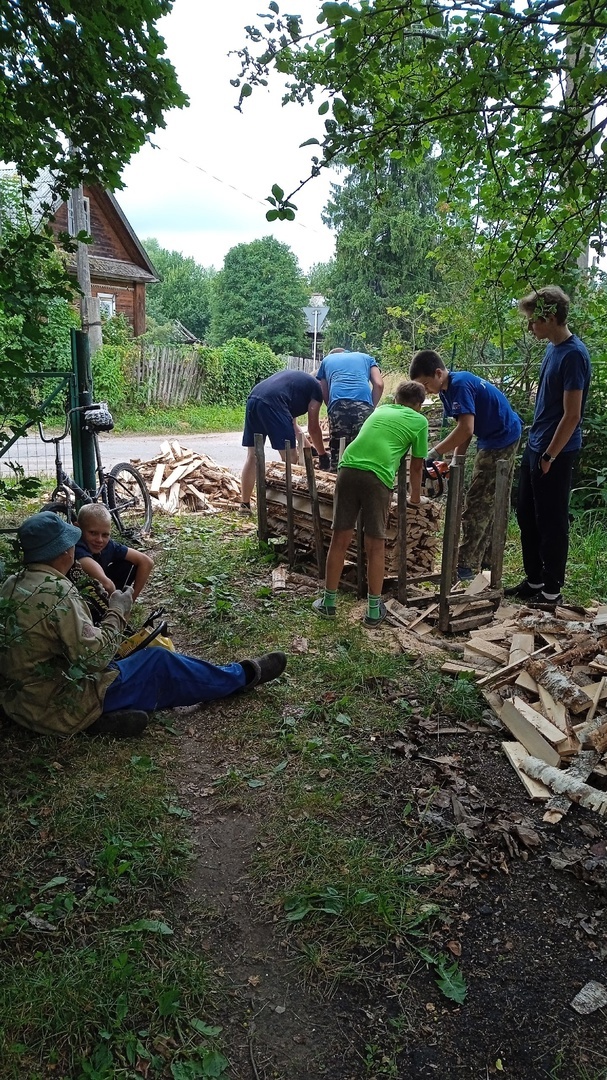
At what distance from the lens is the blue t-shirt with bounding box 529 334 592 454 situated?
495cm

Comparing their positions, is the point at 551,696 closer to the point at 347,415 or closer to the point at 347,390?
the point at 347,415

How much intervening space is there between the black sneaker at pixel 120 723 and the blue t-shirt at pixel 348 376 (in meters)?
4.93

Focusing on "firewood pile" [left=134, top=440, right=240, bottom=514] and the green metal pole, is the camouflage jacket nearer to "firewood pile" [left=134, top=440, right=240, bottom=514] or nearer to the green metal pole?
the green metal pole

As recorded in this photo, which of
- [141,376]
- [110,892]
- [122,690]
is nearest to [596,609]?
[122,690]

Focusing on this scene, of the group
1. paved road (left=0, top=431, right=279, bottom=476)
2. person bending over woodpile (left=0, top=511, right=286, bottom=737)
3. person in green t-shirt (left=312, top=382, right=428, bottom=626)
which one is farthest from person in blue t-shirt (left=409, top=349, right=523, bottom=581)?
paved road (left=0, top=431, right=279, bottom=476)

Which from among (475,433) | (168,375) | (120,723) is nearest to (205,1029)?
(120,723)

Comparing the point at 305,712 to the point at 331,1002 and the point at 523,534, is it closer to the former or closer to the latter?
the point at 331,1002

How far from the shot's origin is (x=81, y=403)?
7.47 metres

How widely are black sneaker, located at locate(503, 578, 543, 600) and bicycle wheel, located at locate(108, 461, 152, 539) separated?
159 inches

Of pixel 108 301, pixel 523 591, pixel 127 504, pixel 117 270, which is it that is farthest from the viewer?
pixel 108 301

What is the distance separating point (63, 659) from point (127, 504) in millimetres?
4355

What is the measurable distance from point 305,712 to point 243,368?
21.5 meters

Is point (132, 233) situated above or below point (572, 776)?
above

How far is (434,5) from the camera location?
2.29 m
